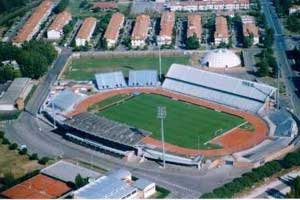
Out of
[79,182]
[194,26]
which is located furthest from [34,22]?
[79,182]

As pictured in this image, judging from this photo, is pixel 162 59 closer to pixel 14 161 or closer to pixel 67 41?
pixel 67 41

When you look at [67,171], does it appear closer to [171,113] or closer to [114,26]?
[171,113]

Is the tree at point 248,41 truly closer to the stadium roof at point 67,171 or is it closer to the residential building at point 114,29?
the residential building at point 114,29

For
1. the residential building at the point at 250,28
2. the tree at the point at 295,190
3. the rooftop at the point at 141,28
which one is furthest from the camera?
the rooftop at the point at 141,28

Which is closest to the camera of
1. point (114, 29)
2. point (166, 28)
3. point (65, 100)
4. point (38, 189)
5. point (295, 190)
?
point (295, 190)

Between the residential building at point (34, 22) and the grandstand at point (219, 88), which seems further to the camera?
the residential building at point (34, 22)

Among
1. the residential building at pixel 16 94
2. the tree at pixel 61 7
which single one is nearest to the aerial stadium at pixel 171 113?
the residential building at pixel 16 94

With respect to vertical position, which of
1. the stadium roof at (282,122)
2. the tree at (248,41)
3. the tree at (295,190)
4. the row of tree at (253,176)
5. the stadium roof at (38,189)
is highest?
the tree at (248,41)
